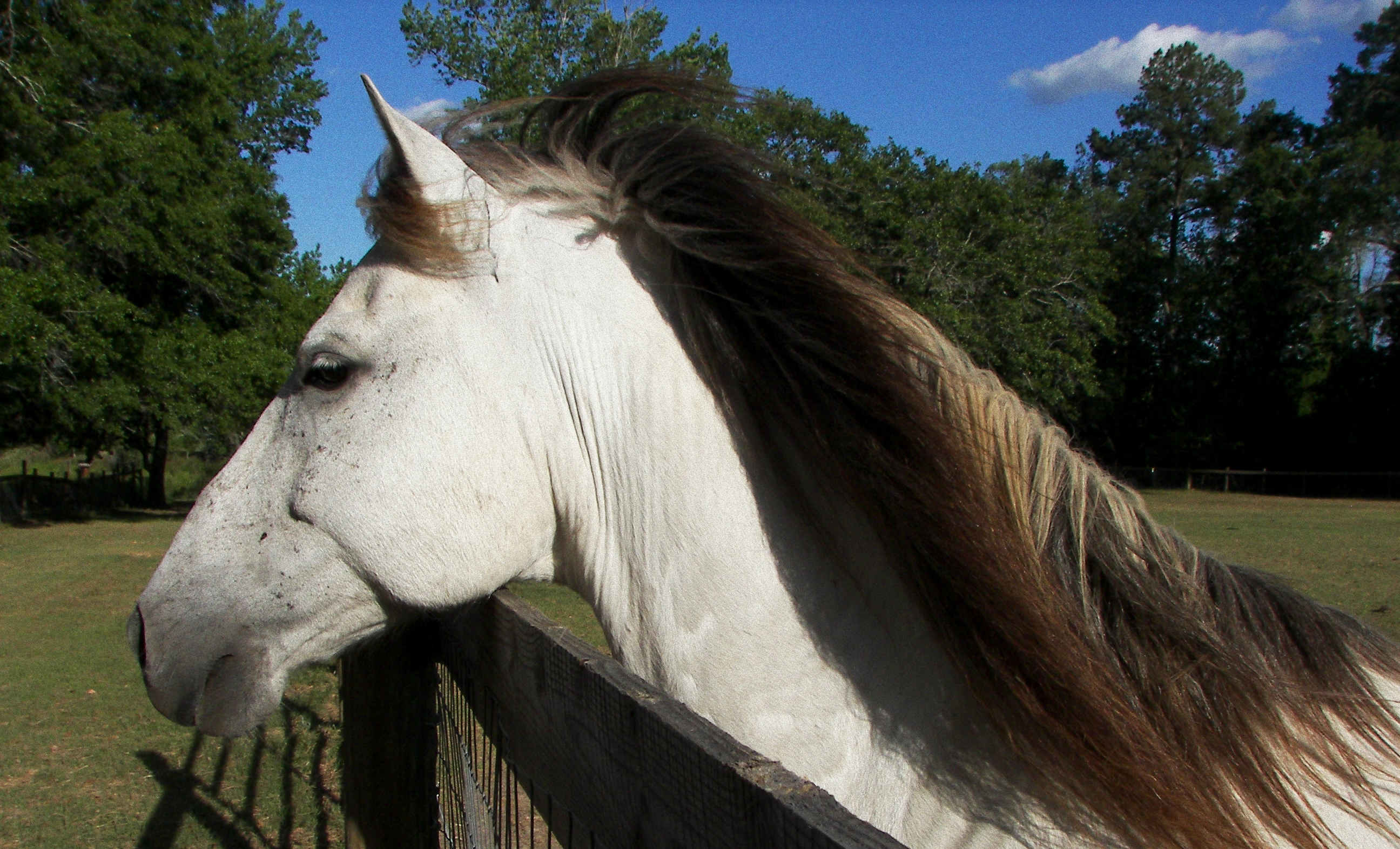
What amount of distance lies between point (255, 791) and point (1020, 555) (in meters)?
5.01

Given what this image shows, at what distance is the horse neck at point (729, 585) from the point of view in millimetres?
1312

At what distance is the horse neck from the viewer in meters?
1.31

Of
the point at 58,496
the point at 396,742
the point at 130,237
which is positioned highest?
the point at 130,237

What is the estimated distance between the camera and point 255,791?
4.83m

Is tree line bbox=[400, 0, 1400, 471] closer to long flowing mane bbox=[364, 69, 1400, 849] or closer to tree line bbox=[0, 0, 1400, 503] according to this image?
tree line bbox=[0, 0, 1400, 503]

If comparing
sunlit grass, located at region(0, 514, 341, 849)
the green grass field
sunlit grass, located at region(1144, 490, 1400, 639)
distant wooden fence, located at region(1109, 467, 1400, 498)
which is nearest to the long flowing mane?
sunlit grass, located at region(1144, 490, 1400, 639)

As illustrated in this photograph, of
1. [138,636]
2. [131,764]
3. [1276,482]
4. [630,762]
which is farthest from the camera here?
[1276,482]

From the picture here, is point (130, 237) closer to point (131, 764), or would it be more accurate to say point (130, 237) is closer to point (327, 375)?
point (131, 764)

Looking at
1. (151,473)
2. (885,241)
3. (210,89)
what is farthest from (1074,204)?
(151,473)

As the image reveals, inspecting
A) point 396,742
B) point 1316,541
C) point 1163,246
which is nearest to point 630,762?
point 396,742

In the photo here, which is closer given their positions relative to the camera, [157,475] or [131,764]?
[131,764]

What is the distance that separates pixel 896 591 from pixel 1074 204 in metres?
29.2

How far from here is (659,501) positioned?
141 cm

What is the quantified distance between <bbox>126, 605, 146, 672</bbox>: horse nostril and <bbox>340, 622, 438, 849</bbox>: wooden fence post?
590 mm
